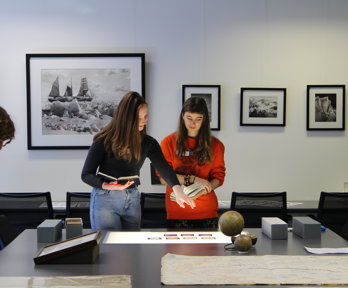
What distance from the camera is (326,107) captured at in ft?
15.6

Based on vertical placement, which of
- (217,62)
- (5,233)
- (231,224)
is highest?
(217,62)

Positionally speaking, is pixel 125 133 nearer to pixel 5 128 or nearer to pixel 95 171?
pixel 95 171

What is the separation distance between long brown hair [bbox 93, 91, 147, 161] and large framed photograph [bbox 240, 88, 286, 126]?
2206 millimetres

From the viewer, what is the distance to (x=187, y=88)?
471 centimetres

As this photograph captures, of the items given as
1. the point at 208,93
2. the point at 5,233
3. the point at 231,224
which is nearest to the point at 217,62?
the point at 208,93

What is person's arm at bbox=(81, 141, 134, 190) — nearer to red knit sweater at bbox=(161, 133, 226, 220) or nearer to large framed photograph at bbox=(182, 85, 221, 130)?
red knit sweater at bbox=(161, 133, 226, 220)

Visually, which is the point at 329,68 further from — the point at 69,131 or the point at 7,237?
the point at 7,237

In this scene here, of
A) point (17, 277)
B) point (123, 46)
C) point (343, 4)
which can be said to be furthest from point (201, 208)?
point (343, 4)

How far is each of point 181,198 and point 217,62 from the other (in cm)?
237

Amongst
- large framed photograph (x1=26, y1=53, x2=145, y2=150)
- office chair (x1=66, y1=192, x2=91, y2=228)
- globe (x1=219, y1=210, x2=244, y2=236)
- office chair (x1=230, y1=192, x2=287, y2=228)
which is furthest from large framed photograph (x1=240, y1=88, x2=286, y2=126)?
globe (x1=219, y1=210, x2=244, y2=236)

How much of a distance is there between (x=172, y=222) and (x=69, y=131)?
7.23ft

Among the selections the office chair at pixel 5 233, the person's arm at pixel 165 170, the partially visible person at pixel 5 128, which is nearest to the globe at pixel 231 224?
the person's arm at pixel 165 170

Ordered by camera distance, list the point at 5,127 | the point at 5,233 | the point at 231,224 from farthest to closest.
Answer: the point at 5,233 → the point at 231,224 → the point at 5,127

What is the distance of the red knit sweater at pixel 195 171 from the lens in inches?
113
